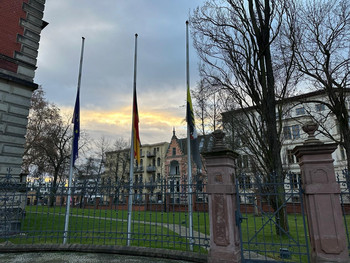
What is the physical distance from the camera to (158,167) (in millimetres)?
64188

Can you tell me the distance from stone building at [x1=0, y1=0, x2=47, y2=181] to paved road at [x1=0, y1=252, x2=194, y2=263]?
4390mm

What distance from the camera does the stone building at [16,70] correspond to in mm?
11047

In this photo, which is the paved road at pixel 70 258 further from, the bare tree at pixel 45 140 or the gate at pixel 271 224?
the bare tree at pixel 45 140

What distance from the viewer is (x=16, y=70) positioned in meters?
11.9

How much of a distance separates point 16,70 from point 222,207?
37.8 ft

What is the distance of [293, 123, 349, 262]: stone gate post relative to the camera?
17.9ft

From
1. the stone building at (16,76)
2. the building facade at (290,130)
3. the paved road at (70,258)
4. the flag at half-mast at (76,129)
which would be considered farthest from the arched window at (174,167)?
the paved road at (70,258)

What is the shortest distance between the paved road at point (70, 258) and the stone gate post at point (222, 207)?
4.10 feet

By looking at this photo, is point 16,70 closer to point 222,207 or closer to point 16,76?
point 16,76

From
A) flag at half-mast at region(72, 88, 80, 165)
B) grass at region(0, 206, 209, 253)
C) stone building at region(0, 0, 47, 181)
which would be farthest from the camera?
stone building at region(0, 0, 47, 181)

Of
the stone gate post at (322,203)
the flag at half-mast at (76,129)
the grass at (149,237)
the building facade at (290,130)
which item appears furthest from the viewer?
the flag at half-mast at (76,129)

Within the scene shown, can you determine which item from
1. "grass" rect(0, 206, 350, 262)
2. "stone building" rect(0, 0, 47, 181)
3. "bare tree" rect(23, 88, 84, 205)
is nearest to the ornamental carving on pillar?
"grass" rect(0, 206, 350, 262)

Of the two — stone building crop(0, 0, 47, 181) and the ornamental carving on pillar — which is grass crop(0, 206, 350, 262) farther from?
stone building crop(0, 0, 47, 181)

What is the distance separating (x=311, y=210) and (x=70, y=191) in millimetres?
7502
